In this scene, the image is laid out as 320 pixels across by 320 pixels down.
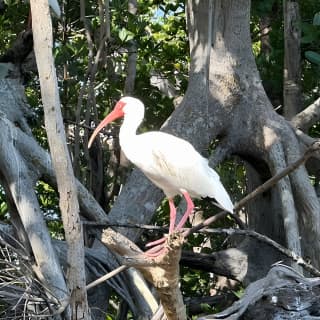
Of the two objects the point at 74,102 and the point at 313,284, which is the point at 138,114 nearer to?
the point at 313,284

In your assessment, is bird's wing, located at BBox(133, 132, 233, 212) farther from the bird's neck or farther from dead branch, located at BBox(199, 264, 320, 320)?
dead branch, located at BBox(199, 264, 320, 320)

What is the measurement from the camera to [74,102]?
6.99 metres

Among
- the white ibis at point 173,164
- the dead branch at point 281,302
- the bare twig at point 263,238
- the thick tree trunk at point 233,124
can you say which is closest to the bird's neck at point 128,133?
the white ibis at point 173,164

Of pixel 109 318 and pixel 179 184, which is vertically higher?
pixel 179 184

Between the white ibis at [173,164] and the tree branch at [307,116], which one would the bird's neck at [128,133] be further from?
the tree branch at [307,116]

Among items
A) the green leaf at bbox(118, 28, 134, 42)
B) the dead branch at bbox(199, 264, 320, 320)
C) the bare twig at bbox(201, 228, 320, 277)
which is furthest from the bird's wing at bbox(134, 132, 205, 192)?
the green leaf at bbox(118, 28, 134, 42)

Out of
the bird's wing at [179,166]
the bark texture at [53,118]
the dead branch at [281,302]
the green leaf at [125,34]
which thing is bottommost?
the dead branch at [281,302]

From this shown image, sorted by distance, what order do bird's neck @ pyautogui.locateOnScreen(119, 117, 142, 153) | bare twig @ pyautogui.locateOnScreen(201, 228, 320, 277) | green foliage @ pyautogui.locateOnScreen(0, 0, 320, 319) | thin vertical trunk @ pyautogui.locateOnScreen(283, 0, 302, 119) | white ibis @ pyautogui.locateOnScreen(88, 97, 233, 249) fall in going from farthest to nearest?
green foliage @ pyautogui.locateOnScreen(0, 0, 320, 319) → thin vertical trunk @ pyautogui.locateOnScreen(283, 0, 302, 119) → bird's neck @ pyautogui.locateOnScreen(119, 117, 142, 153) → white ibis @ pyautogui.locateOnScreen(88, 97, 233, 249) → bare twig @ pyautogui.locateOnScreen(201, 228, 320, 277)

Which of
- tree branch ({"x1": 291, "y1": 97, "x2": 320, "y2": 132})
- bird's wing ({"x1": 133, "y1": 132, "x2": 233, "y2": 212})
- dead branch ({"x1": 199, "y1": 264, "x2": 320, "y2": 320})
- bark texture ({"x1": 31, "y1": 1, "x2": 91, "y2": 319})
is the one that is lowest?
tree branch ({"x1": 291, "y1": 97, "x2": 320, "y2": 132})

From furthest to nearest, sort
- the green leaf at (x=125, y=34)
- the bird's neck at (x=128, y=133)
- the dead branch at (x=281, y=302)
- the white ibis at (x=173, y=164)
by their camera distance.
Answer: the green leaf at (x=125, y=34)
the bird's neck at (x=128, y=133)
the white ibis at (x=173, y=164)
the dead branch at (x=281, y=302)

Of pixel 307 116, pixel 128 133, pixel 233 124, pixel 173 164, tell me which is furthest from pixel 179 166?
pixel 307 116

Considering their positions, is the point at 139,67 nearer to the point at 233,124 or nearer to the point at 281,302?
the point at 233,124

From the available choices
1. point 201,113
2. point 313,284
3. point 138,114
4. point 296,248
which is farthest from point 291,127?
point 313,284

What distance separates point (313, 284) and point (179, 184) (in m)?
0.85
